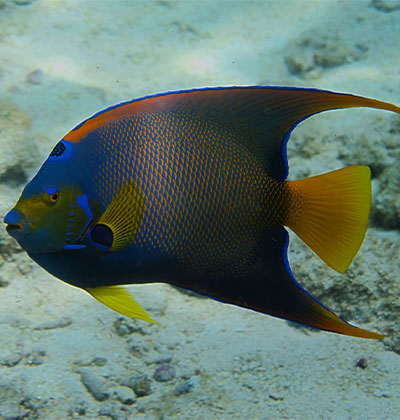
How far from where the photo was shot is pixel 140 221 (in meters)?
1.04

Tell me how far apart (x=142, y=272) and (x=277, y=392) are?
116 cm

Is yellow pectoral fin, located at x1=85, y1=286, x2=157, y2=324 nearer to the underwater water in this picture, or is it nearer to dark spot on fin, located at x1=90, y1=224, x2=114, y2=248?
dark spot on fin, located at x1=90, y1=224, x2=114, y2=248

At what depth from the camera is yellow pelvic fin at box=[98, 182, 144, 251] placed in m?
1.02

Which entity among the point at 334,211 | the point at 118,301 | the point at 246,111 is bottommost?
the point at 118,301

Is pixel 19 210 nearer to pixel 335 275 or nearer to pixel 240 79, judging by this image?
pixel 335 275

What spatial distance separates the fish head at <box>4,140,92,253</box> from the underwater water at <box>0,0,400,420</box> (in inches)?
38.1

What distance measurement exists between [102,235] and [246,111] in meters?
0.46

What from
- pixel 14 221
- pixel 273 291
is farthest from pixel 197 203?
pixel 14 221

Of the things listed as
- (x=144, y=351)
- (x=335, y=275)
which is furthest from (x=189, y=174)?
(x=335, y=275)

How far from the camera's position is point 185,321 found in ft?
8.04

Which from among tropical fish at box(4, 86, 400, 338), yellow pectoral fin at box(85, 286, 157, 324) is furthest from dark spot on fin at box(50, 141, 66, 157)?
yellow pectoral fin at box(85, 286, 157, 324)

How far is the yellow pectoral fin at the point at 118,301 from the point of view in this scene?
1.13 m

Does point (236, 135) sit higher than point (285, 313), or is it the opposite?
point (236, 135)

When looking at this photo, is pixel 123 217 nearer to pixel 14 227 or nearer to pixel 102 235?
pixel 102 235
